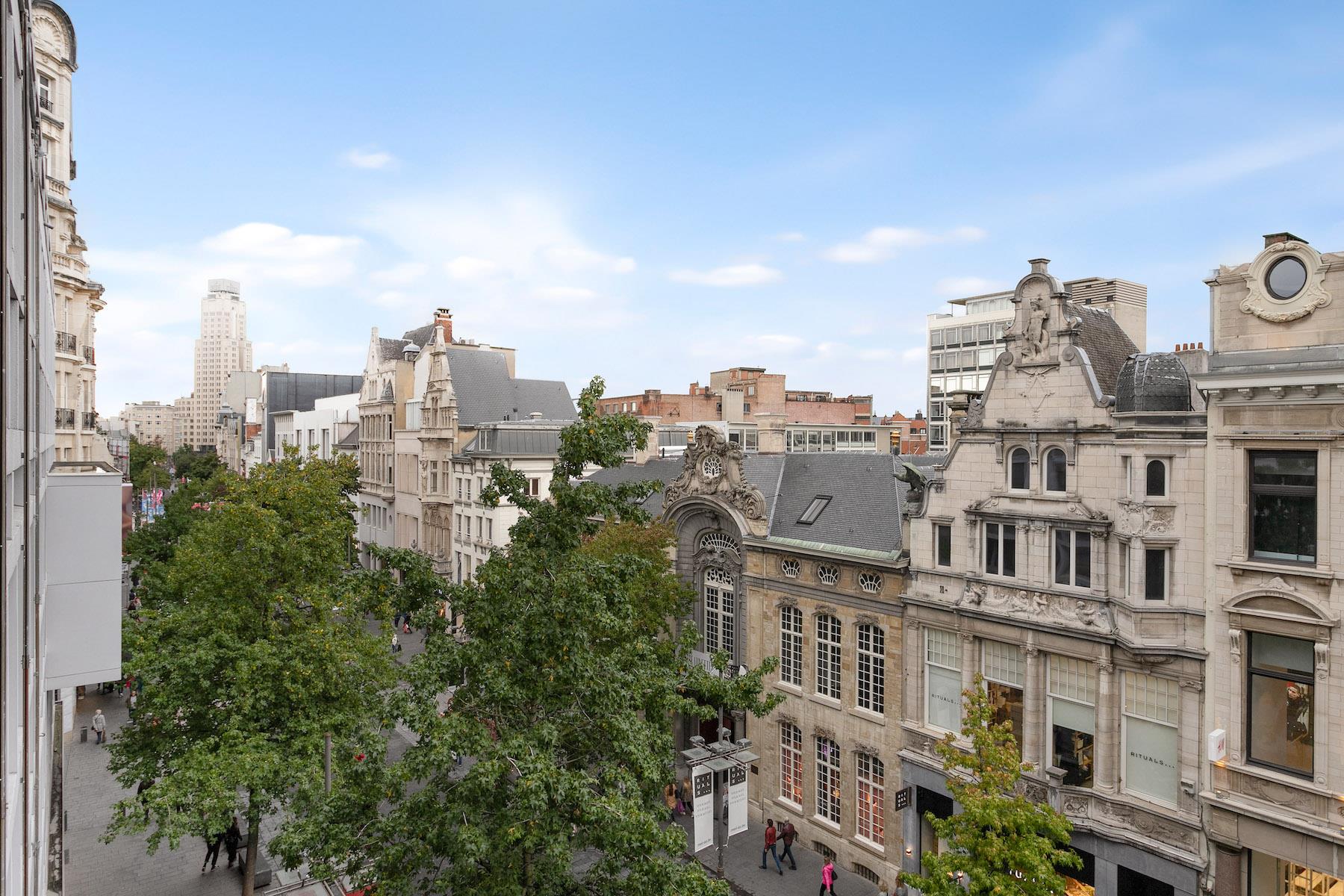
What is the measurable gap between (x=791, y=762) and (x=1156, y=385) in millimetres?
17771

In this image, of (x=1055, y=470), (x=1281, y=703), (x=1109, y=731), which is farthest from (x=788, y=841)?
(x=1281, y=703)

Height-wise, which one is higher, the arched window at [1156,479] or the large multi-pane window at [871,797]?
the arched window at [1156,479]

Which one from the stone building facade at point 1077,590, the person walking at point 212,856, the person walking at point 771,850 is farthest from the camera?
the person walking at point 771,850

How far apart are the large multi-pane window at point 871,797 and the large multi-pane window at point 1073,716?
19.7 feet

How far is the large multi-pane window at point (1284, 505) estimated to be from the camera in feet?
56.5

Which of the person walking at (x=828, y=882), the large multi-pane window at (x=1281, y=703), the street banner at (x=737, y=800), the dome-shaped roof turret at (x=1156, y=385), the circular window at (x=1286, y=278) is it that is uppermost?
the circular window at (x=1286, y=278)

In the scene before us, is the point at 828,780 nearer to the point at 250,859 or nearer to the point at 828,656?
the point at 828,656

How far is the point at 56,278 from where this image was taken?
3095cm

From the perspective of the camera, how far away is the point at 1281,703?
57.8ft

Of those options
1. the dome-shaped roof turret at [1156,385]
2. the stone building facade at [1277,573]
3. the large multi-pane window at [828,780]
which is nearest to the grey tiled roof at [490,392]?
the large multi-pane window at [828,780]

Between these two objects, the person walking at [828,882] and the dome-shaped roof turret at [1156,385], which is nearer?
the dome-shaped roof turret at [1156,385]

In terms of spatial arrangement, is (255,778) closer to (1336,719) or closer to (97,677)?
(97,677)

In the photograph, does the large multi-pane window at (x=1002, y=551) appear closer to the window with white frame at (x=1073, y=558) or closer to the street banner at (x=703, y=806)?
the window with white frame at (x=1073, y=558)

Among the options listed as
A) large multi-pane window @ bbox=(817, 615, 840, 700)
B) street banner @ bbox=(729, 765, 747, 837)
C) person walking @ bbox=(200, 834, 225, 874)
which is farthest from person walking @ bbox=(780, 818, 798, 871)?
person walking @ bbox=(200, 834, 225, 874)
